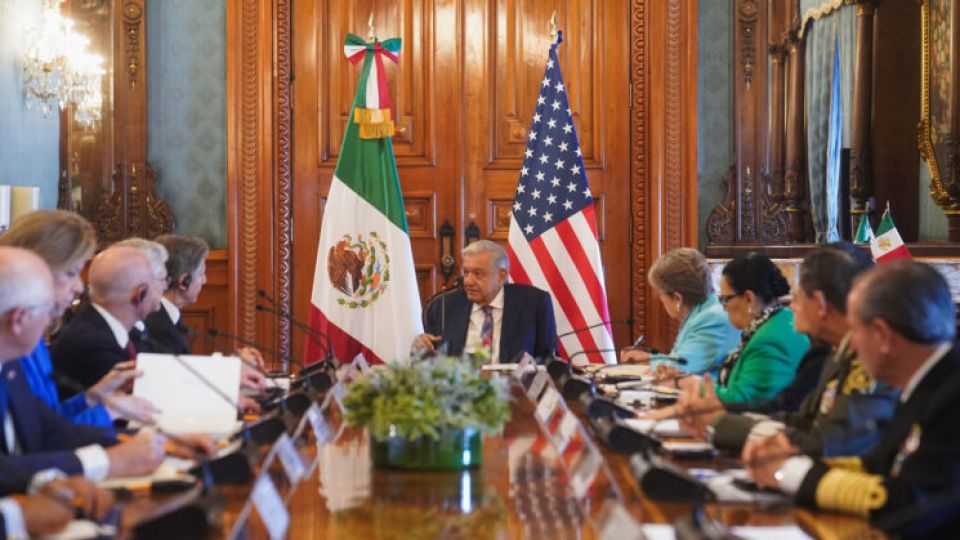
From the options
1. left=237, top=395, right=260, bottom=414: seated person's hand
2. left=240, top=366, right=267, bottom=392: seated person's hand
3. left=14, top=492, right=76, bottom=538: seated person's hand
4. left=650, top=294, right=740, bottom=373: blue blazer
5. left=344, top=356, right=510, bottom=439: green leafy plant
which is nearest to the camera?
left=14, top=492, right=76, bottom=538: seated person's hand

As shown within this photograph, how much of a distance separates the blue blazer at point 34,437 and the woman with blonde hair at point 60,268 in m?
0.13

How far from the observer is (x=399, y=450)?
8.75 feet

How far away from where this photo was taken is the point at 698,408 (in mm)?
3252

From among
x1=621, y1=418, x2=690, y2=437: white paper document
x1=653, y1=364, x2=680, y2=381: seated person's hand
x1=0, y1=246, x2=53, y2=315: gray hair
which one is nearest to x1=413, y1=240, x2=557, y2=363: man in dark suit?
x1=653, y1=364, x2=680, y2=381: seated person's hand

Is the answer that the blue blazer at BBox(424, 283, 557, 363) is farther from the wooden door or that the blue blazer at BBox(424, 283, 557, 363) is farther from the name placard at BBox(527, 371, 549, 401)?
the wooden door

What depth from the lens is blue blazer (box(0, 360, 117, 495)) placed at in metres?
2.40

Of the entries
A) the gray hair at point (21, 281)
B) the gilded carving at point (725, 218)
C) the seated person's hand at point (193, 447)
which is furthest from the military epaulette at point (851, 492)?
the gilded carving at point (725, 218)

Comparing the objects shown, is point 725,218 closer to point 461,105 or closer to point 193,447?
point 461,105

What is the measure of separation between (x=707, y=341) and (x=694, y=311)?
178 millimetres

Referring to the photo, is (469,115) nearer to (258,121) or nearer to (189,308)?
(258,121)

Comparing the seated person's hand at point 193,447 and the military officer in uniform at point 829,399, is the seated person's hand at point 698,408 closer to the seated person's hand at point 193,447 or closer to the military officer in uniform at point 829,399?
the military officer in uniform at point 829,399

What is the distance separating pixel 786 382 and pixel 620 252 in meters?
3.27

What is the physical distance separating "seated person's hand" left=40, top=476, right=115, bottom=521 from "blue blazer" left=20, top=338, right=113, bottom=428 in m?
0.93

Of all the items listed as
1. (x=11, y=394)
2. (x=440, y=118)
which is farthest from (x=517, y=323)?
(x=11, y=394)
